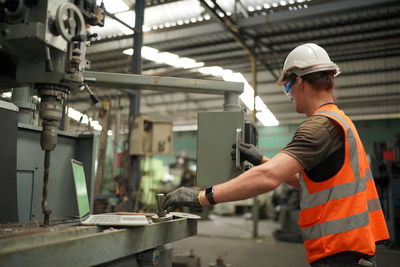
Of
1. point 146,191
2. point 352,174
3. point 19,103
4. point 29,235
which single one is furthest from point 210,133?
point 146,191

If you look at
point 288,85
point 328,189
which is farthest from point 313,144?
point 288,85

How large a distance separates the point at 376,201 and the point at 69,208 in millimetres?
1751

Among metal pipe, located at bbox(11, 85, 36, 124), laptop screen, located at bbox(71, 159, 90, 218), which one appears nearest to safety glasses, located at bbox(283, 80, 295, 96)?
laptop screen, located at bbox(71, 159, 90, 218)

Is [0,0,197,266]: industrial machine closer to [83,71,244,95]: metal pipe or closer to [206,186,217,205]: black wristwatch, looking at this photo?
[206,186,217,205]: black wristwatch

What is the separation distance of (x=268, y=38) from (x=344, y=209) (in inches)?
168

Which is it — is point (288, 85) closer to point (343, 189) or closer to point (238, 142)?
point (238, 142)

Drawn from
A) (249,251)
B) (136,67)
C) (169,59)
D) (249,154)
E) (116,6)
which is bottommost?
(249,251)

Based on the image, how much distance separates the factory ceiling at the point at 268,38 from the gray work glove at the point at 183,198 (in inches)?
115

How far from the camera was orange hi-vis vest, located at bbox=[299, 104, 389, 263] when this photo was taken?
1.04 metres

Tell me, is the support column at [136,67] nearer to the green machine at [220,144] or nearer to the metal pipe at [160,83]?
the metal pipe at [160,83]

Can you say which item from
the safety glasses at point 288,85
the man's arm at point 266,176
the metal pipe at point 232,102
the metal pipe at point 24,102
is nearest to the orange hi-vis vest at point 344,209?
the man's arm at point 266,176

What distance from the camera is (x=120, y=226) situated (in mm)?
1042

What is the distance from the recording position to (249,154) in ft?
4.91

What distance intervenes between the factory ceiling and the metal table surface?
307cm
